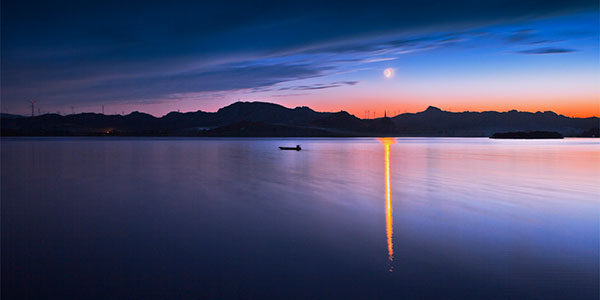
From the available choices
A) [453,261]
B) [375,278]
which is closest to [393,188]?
[453,261]

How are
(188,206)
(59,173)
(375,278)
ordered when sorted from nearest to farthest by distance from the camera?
1. (375,278)
2. (188,206)
3. (59,173)

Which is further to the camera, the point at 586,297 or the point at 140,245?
the point at 140,245

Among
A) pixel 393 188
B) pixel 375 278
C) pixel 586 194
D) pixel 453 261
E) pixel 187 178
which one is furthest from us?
pixel 187 178

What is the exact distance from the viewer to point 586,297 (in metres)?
6.16

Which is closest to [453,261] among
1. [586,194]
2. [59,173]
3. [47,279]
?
[47,279]

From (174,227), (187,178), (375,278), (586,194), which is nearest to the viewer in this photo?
(375,278)

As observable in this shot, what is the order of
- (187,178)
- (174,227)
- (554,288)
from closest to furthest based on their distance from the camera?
(554,288) < (174,227) < (187,178)

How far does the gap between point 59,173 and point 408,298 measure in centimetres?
2660

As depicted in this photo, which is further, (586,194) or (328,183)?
(328,183)

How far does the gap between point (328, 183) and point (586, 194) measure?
11661 millimetres

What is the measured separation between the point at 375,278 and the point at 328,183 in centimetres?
1440

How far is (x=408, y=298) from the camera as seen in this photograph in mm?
6117

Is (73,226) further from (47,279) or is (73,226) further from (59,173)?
(59,173)

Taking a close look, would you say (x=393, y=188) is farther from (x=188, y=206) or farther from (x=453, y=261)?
(x=453, y=261)
